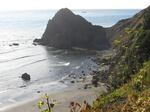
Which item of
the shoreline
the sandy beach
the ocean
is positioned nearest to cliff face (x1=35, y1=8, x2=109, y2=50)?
the ocean

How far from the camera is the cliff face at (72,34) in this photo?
102 metres

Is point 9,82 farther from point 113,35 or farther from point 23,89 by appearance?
point 113,35

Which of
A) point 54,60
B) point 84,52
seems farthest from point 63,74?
point 84,52

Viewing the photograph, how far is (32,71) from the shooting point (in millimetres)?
69000

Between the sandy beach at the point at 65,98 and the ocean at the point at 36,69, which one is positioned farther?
the ocean at the point at 36,69

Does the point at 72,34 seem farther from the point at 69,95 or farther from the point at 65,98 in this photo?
the point at 65,98

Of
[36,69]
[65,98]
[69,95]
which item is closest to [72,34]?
[36,69]

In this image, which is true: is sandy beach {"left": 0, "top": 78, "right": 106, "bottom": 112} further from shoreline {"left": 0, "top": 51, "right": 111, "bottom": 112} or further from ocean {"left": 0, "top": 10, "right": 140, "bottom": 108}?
ocean {"left": 0, "top": 10, "right": 140, "bottom": 108}

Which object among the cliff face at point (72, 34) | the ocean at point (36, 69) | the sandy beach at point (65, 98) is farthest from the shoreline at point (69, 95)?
the cliff face at point (72, 34)

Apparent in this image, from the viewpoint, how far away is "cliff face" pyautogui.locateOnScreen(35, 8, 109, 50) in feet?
336

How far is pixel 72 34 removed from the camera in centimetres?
10550

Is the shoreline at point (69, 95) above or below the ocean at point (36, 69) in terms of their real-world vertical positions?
above

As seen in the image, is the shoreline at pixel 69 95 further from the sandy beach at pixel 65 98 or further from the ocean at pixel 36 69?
the ocean at pixel 36 69

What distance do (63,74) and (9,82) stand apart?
10330 mm
